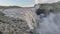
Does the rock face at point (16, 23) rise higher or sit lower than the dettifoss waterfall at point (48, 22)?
higher

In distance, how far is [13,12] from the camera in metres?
1.16

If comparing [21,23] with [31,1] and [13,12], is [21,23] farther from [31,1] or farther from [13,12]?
[31,1]

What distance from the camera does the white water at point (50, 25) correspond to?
3.51ft

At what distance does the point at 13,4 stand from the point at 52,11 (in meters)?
0.58

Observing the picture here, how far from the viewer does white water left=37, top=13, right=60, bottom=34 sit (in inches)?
42.1

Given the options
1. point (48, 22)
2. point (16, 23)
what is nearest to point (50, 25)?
point (48, 22)

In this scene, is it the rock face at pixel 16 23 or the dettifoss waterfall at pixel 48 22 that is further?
the dettifoss waterfall at pixel 48 22

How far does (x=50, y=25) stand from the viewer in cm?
116

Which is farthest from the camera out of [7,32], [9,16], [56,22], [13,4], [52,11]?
[13,4]

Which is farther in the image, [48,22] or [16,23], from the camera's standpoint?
[48,22]

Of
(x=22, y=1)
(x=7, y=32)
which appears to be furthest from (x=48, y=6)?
(x=7, y=32)

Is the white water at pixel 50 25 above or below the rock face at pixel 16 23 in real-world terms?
below

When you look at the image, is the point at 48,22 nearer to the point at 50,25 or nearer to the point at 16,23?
Answer: the point at 50,25

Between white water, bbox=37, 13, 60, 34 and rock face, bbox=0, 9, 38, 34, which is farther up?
rock face, bbox=0, 9, 38, 34
